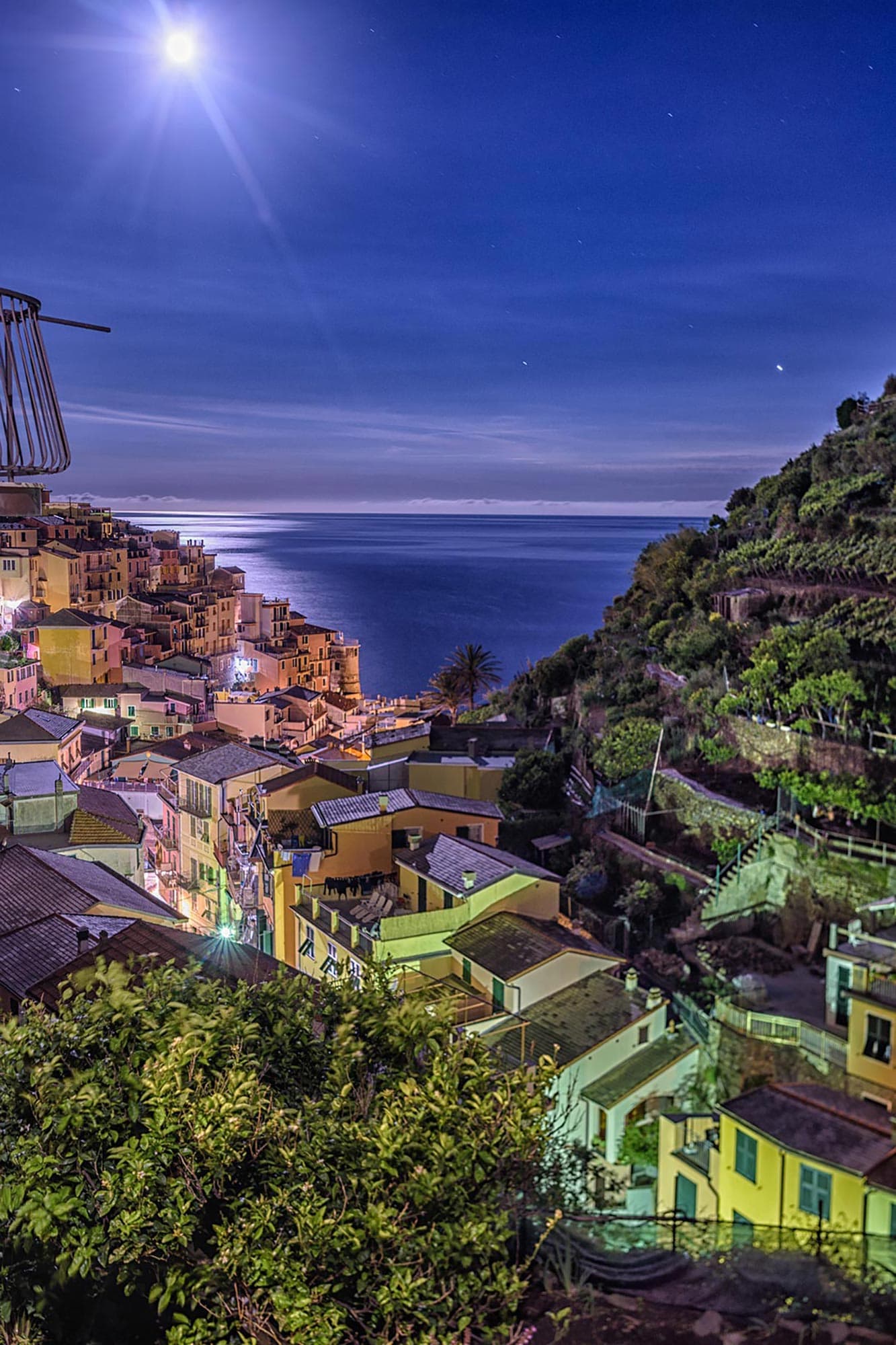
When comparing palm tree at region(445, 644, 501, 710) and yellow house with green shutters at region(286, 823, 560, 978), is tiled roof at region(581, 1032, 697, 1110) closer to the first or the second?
yellow house with green shutters at region(286, 823, 560, 978)

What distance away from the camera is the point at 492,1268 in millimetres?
3750

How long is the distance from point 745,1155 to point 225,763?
50.1ft

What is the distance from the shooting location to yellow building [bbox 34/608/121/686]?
128 feet

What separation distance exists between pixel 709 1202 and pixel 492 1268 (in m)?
5.55

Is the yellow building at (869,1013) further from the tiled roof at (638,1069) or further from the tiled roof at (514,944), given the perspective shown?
the tiled roof at (514,944)

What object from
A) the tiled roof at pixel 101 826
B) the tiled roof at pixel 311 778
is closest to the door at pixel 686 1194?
the tiled roof at pixel 101 826

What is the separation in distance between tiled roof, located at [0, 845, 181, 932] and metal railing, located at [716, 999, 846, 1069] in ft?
20.3

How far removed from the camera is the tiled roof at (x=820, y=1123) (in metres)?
7.49

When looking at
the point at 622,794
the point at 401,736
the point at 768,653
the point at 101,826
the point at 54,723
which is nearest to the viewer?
the point at 101,826

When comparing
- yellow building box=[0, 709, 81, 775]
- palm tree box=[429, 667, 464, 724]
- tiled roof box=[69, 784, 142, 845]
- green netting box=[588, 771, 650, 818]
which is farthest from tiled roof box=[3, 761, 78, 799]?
palm tree box=[429, 667, 464, 724]

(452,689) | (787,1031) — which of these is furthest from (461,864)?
(452,689)

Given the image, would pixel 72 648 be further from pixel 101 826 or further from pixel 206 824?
pixel 101 826

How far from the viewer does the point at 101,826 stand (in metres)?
14.7

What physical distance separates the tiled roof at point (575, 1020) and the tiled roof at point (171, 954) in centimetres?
249
